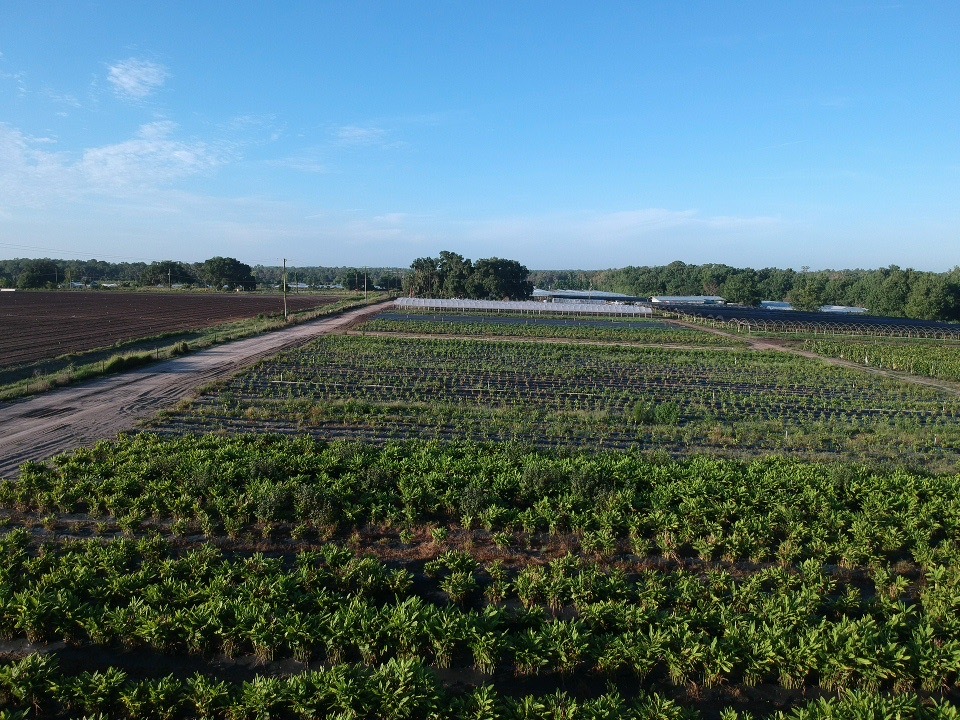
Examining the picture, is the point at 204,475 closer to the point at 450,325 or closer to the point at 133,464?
the point at 133,464

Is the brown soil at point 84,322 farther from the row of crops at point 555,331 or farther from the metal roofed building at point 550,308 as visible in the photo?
the metal roofed building at point 550,308

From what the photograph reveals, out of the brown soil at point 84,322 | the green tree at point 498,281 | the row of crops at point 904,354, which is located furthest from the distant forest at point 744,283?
the brown soil at point 84,322

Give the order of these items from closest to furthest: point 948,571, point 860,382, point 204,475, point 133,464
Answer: point 948,571 < point 204,475 < point 133,464 < point 860,382

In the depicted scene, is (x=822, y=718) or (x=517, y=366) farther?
(x=517, y=366)

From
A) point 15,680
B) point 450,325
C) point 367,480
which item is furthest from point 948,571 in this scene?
point 450,325

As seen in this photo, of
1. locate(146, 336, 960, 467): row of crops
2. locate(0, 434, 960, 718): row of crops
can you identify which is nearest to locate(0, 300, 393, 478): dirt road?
locate(146, 336, 960, 467): row of crops
